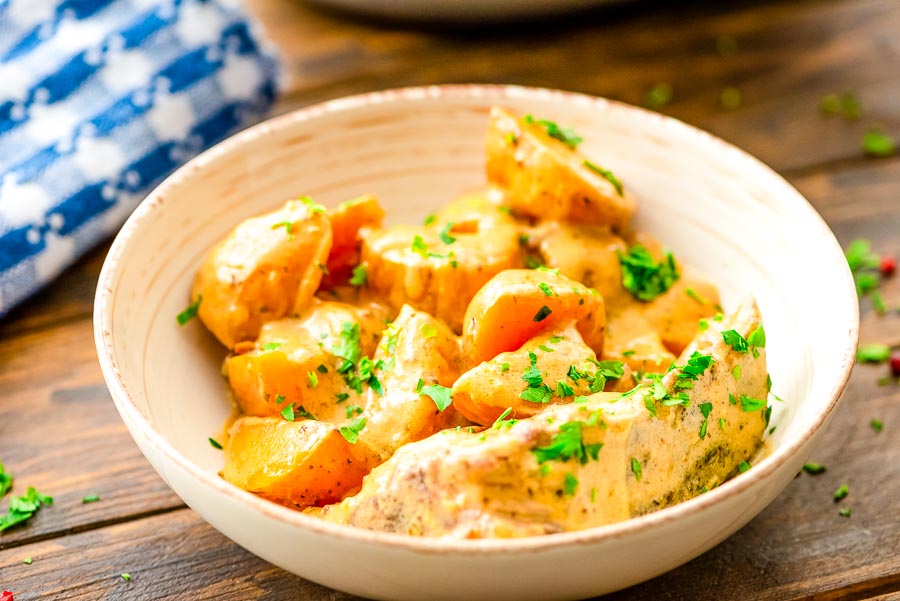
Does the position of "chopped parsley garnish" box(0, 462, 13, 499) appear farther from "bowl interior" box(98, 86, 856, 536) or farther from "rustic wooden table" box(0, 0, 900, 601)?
"bowl interior" box(98, 86, 856, 536)

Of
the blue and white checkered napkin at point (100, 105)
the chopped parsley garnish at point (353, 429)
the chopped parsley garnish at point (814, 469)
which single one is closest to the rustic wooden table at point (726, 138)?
the chopped parsley garnish at point (814, 469)

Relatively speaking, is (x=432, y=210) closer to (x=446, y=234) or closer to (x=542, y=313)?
(x=446, y=234)

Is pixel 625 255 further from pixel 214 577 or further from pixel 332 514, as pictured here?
pixel 214 577

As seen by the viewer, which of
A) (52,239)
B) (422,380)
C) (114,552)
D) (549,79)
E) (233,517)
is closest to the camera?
(233,517)

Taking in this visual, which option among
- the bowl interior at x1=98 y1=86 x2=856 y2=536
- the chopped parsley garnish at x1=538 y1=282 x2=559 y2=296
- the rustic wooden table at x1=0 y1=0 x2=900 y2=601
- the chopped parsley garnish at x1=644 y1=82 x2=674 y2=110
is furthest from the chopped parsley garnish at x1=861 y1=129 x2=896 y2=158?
the chopped parsley garnish at x1=538 y1=282 x2=559 y2=296

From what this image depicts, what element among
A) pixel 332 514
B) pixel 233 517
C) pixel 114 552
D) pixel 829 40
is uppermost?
pixel 233 517

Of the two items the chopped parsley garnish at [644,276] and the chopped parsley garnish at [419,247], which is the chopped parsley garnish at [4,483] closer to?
the chopped parsley garnish at [419,247]

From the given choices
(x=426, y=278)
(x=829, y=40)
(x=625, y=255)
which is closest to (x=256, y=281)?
(x=426, y=278)
